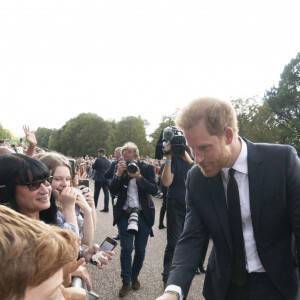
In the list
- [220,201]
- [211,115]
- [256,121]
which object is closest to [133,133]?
[256,121]

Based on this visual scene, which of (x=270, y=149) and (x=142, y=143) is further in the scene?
(x=142, y=143)

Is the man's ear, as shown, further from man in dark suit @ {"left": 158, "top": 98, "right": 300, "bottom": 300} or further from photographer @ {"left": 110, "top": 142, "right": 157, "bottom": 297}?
photographer @ {"left": 110, "top": 142, "right": 157, "bottom": 297}

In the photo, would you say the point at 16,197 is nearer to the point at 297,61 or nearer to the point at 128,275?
the point at 128,275

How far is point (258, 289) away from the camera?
208cm

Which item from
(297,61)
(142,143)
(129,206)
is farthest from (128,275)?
(142,143)

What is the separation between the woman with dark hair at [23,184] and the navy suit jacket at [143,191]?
8.43 ft

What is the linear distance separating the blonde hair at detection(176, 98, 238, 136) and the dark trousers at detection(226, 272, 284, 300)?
0.99 metres

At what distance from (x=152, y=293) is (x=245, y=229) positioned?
123 inches

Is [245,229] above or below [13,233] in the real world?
below

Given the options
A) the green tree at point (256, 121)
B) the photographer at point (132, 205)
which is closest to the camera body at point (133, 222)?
the photographer at point (132, 205)

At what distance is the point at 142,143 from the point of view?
203ft

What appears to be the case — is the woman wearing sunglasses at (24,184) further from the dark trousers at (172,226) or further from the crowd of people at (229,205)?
the dark trousers at (172,226)

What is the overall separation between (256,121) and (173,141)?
30684 mm

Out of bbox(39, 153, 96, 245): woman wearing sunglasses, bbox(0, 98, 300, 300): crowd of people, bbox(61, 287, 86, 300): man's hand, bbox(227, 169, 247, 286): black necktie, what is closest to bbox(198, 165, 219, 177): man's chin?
bbox(0, 98, 300, 300): crowd of people
